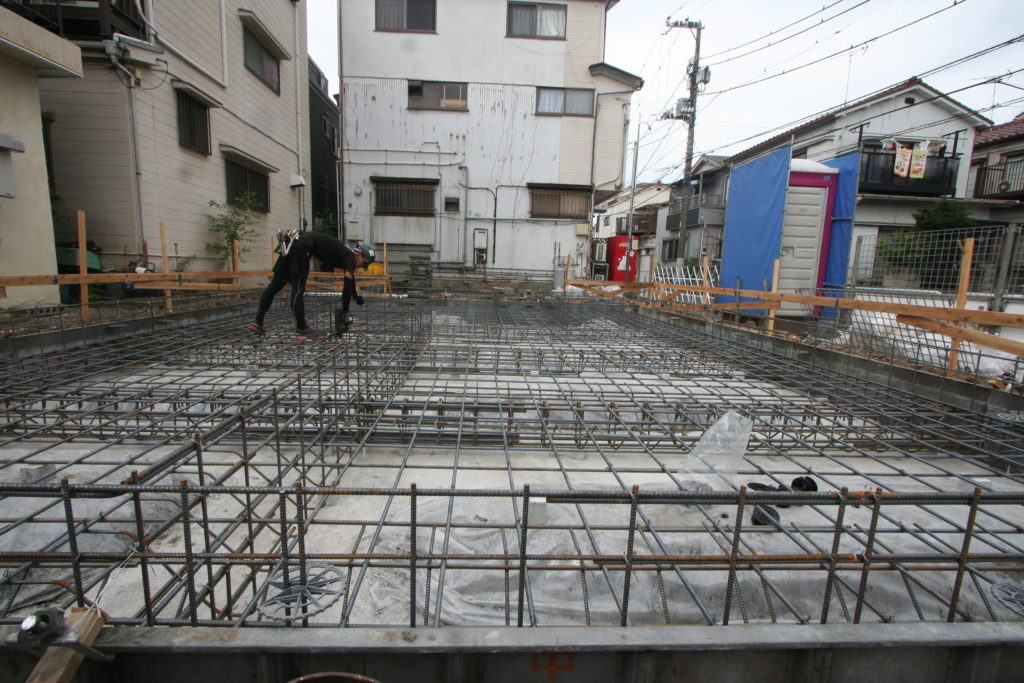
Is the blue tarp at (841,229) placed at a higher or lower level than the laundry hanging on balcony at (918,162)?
lower

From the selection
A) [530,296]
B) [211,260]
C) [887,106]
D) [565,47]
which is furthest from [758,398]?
[887,106]

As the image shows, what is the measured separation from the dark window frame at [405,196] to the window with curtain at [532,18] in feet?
21.0

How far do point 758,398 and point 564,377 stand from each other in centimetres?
213

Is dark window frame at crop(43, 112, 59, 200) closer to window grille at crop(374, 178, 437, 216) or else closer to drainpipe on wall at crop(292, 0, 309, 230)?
drainpipe on wall at crop(292, 0, 309, 230)

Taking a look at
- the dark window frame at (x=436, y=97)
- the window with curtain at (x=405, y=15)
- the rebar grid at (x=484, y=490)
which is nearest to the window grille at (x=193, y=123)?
the rebar grid at (x=484, y=490)

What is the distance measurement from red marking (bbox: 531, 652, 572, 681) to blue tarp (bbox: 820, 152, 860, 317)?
383 inches

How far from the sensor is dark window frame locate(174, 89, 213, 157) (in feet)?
34.2

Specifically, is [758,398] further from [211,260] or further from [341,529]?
[211,260]

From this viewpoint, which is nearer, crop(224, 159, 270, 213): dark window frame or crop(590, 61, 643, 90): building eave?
crop(224, 159, 270, 213): dark window frame

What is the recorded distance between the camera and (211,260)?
1167 cm

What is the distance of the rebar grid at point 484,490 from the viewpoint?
178cm

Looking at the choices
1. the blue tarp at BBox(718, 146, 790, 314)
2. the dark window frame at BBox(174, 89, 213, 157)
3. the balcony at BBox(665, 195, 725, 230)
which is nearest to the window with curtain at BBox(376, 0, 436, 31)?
the dark window frame at BBox(174, 89, 213, 157)

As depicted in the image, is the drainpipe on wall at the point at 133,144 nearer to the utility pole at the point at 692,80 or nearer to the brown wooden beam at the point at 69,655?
the brown wooden beam at the point at 69,655

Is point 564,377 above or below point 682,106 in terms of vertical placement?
below
